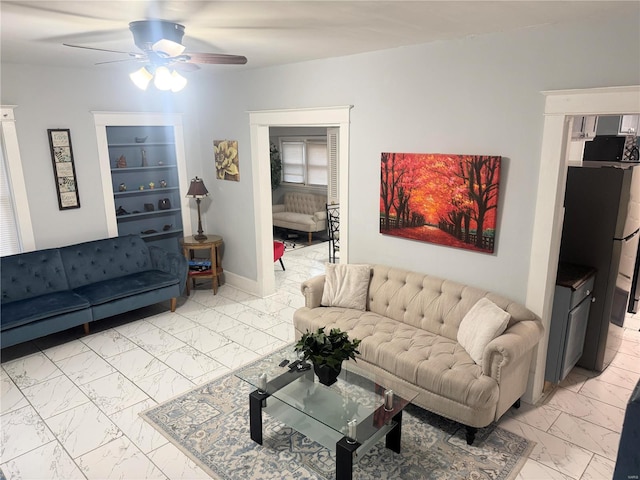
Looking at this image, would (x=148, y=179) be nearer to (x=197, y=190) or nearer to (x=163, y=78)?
(x=197, y=190)

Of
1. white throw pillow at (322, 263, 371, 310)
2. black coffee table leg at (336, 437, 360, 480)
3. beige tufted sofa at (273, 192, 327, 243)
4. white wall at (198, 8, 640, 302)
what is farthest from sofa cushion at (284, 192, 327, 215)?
black coffee table leg at (336, 437, 360, 480)

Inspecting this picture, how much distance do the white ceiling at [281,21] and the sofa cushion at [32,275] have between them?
1.98 metres

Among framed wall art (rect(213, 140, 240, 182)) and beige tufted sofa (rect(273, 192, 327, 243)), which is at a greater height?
framed wall art (rect(213, 140, 240, 182))

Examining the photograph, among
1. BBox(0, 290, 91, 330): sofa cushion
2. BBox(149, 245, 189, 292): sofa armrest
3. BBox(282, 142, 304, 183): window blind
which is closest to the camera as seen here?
BBox(0, 290, 91, 330): sofa cushion

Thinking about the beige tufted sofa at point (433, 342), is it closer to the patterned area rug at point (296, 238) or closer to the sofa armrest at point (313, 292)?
the sofa armrest at point (313, 292)

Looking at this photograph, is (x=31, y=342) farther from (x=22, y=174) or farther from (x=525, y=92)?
(x=525, y=92)

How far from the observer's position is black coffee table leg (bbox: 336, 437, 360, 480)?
2502 millimetres

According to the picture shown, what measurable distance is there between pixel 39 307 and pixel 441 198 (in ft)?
→ 12.4

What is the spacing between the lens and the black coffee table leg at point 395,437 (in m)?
2.84

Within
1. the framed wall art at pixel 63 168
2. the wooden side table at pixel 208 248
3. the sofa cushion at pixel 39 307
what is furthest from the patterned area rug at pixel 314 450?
the framed wall art at pixel 63 168

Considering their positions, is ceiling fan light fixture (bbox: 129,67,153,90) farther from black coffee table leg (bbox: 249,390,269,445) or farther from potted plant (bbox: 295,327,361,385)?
black coffee table leg (bbox: 249,390,269,445)

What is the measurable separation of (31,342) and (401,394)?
379 cm

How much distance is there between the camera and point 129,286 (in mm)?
4852

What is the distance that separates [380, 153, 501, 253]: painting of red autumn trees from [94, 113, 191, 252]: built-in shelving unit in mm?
Result: 3158
